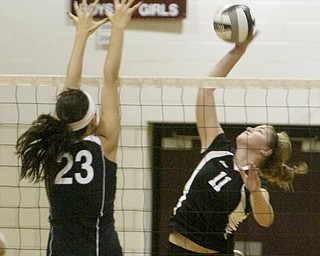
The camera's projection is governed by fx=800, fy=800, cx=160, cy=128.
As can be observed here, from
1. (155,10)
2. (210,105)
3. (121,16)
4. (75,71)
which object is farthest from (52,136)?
(155,10)

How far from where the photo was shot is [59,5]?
234 inches

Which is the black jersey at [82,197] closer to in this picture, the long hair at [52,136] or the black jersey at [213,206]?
the long hair at [52,136]

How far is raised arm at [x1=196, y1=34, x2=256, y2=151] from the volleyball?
6cm

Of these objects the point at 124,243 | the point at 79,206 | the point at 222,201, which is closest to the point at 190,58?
the point at 124,243

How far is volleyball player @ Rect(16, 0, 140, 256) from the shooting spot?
3.52 meters

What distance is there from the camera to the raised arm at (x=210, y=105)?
13.9 ft

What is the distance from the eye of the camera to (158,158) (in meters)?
6.11

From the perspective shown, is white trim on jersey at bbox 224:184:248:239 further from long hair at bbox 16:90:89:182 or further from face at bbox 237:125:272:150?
long hair at bbox 16:90:89:182

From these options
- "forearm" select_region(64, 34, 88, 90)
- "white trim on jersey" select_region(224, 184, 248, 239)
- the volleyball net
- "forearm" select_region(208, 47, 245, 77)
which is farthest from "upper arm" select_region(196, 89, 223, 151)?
the volleyball net

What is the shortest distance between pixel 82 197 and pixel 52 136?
0.99 feet

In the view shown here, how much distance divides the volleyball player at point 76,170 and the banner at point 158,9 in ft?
7.71

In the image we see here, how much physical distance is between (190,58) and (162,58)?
0.21 meters

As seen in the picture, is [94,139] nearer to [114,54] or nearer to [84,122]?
[84,122]

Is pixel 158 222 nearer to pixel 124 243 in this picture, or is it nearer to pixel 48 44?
pixel 124 243
